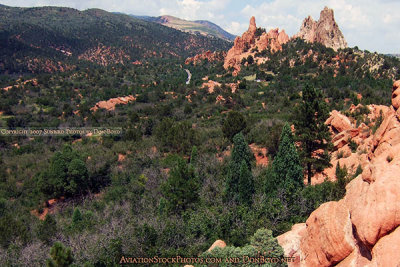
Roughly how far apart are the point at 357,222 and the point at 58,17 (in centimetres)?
18973

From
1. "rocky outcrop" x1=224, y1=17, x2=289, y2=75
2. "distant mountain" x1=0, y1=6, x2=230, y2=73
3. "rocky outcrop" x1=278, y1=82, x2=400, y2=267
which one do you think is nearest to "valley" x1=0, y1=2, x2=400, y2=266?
"rocky outcrop" x1=278, y1=82, x2=400, y2=267

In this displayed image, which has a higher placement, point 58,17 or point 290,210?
point 58,17

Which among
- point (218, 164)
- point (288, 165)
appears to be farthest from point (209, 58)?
point (288, 165)

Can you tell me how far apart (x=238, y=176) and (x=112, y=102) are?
44.6 metres

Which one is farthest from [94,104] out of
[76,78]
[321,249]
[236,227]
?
[321,249]

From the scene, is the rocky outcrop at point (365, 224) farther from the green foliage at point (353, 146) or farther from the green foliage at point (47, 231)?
the green foliage at point (47, 231)

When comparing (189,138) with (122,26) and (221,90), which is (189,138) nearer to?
(221,90)

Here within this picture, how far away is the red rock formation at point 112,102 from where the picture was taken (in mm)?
54906

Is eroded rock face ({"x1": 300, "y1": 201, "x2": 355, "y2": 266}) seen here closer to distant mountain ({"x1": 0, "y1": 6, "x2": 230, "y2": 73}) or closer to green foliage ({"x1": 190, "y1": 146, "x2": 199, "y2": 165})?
green foliage ({"x1": 190, "y1": 146, "x2": 199, "y2": 165})

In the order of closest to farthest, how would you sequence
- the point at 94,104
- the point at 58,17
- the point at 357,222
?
the point at 357,222 < the point at 94,104 < the point at 58,17

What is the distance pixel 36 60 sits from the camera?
94.7 metres

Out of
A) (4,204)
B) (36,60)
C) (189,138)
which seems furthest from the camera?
(36,60)

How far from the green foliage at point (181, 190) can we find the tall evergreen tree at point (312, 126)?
8.77 meters

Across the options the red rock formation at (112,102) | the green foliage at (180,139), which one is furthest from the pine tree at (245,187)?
the red rock formation at (112,102)
